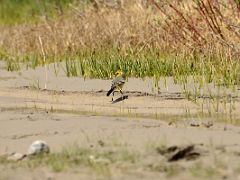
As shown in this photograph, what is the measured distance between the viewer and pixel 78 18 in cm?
1253

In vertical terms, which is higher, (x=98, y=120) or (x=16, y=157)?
(x=98, y=120)

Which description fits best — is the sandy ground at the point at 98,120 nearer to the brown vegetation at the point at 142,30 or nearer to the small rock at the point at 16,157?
the small rock at the point at 16,157

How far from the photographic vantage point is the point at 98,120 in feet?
17.1

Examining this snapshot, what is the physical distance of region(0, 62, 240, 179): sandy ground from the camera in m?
4.27

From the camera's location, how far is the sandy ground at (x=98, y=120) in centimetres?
427

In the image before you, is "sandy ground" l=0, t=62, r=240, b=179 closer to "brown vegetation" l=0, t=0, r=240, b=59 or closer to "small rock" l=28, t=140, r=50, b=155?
"small rock" l=28, t=140, r=50, b=155

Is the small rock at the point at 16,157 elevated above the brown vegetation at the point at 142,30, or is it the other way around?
the brown vegetation at the point at 142,30

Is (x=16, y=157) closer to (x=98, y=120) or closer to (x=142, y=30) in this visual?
(x=98, y=120)

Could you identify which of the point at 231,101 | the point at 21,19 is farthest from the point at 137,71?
the point at 21,19

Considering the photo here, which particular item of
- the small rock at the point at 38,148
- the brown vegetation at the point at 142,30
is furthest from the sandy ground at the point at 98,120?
the brown vegetation at the point at 142,30

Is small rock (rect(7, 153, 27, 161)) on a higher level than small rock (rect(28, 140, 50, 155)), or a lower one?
lower

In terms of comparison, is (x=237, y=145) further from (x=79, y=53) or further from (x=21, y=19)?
(x=21, y=19)

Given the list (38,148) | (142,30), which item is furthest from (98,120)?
(142,30)

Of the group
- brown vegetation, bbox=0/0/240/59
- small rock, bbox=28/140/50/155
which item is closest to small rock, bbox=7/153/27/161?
small rock, bbox=28/140/50/155
